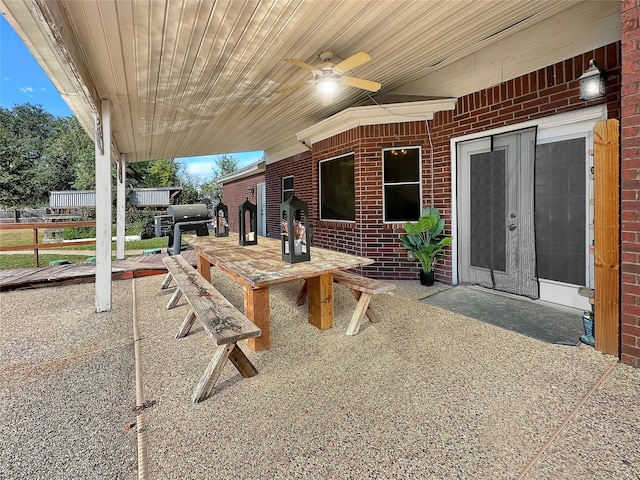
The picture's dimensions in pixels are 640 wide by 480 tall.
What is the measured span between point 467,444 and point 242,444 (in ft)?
3.55

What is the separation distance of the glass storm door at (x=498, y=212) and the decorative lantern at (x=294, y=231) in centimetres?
259

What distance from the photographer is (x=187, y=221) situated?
6.43 meters

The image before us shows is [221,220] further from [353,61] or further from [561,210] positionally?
[561,210]

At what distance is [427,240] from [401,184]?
3.20 feet

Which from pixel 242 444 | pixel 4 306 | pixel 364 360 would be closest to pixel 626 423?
pixel 364 360

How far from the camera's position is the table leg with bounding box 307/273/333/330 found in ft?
9.25

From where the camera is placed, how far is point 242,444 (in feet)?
4.86

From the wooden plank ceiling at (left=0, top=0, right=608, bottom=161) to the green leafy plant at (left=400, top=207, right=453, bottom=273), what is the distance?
5.85ft

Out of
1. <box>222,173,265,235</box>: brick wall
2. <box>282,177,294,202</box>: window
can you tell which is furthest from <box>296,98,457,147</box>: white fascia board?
<box>222,173,265,235</box>: brick wall

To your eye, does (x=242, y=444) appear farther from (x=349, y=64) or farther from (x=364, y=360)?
(x=349, y=64)

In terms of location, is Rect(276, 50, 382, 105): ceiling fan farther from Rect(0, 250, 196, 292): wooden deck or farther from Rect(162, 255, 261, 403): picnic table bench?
Rect(0, 250, 196, 292): wooden deck

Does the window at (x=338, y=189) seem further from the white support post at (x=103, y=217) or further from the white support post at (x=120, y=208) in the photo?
the white support post at (x=120, y=208)

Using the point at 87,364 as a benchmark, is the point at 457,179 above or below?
above

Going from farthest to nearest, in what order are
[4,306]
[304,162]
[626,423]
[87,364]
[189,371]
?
[304,162] < [4,306] < [87,364] < [189,371] < [626,423]
